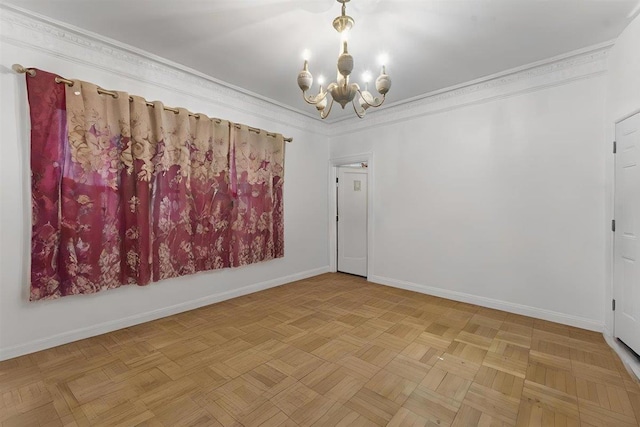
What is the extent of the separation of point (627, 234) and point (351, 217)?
3.49 m

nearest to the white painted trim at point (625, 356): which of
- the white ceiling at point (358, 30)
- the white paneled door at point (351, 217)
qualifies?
the white ceiling at point (358, 30)

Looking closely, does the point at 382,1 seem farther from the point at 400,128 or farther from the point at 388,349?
the point at 388,349

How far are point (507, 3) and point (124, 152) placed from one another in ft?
11.6

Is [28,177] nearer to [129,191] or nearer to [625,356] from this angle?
[129,191]

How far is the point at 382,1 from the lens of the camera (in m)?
2.09

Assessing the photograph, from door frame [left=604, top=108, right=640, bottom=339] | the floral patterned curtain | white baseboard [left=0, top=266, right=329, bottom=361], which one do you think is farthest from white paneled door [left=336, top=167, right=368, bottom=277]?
door frame [left=604, top=108, right=640, bottom=339]

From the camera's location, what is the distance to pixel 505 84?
329 centimetres

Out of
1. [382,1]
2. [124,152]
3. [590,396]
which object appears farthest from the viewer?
[124,152]

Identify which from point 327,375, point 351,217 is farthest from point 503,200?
point 327,375

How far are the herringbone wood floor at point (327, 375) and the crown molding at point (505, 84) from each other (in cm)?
260

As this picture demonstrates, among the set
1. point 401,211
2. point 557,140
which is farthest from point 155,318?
point 557,140

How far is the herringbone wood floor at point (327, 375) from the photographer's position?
1671 mm

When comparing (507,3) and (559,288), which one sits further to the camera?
(559,288)

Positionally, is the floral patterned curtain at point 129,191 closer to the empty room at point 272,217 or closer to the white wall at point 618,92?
the empty room at point 272,217
